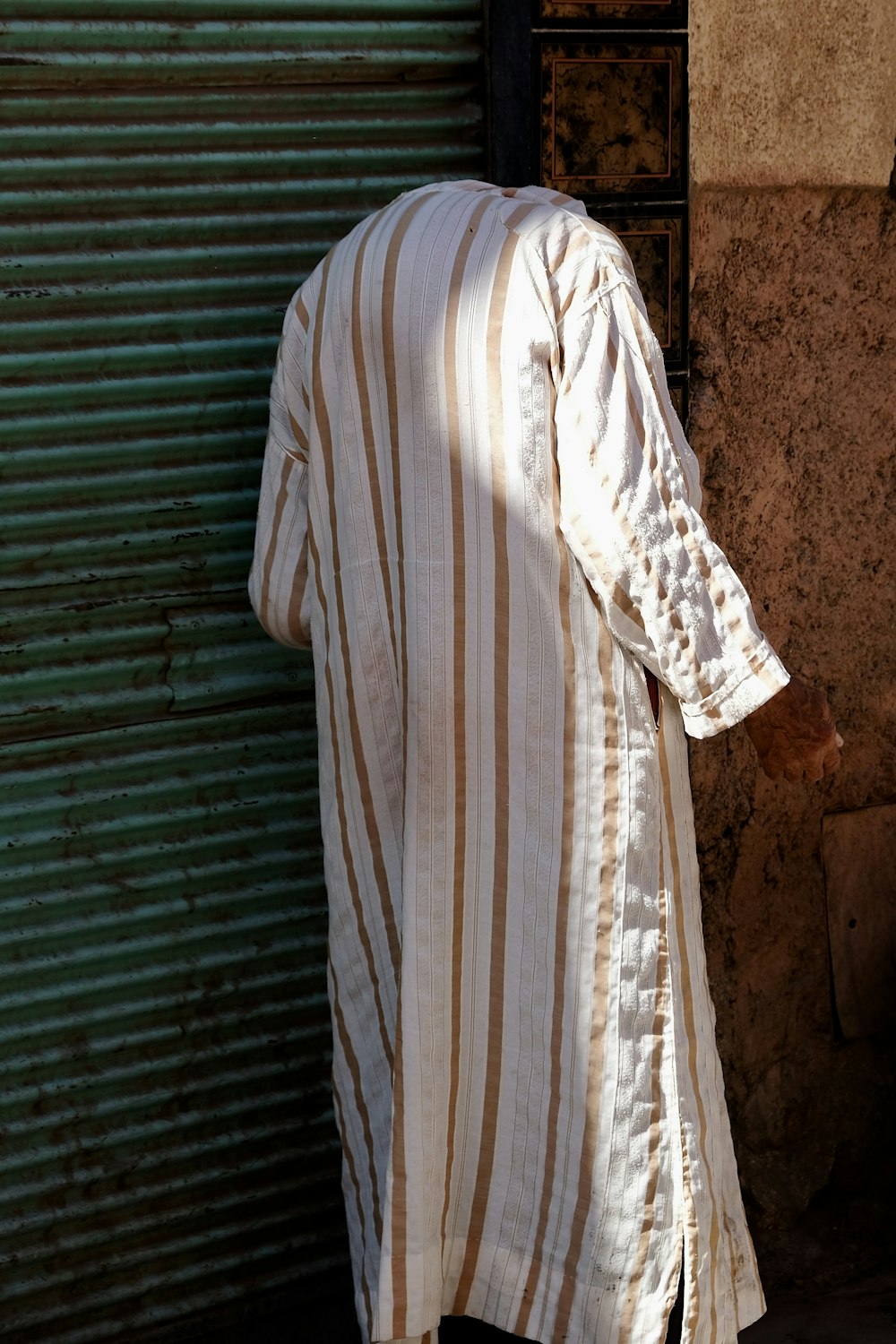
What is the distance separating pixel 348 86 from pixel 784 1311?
8.29 ft

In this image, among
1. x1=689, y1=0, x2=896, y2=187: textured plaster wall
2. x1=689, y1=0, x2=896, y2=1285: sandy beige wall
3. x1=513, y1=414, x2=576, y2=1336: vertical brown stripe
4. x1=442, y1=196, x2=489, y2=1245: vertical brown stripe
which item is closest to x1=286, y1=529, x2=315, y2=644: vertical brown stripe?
x1=442, y1=196, x2=489, y2=1245: vertical brown stripe

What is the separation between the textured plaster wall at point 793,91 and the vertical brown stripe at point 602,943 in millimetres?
1249

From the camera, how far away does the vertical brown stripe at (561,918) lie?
189cm

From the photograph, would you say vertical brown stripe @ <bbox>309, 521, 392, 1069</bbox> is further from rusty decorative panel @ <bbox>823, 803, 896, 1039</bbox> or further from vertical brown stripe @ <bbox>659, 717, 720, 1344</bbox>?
rusty decorative panel @ <bbox>823, 803, 896, 1039</bbox>

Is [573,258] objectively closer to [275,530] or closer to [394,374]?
[394,374]

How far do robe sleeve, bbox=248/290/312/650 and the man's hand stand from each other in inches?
27.4

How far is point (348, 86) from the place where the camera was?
2.40m

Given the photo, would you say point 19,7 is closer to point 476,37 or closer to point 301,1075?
point 476,37

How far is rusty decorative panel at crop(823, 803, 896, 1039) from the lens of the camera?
3.15m

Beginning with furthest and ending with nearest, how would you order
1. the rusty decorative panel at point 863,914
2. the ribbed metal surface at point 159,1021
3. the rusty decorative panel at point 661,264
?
the rusty decorative panel at point 863,914
the rusty decorative panel at point 661,264
the ribbed metal surface at point 159,1021

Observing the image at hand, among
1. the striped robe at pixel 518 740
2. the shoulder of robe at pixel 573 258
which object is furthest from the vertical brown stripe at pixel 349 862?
the shoulder of robe at pixel 573 258

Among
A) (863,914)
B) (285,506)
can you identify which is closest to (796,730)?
(285,506)

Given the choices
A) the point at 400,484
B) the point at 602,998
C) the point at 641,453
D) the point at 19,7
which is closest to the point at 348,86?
the point at 19,7

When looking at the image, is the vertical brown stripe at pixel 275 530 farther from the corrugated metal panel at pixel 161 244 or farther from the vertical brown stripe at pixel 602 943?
the vertical brown stripe at pixel 602 943
